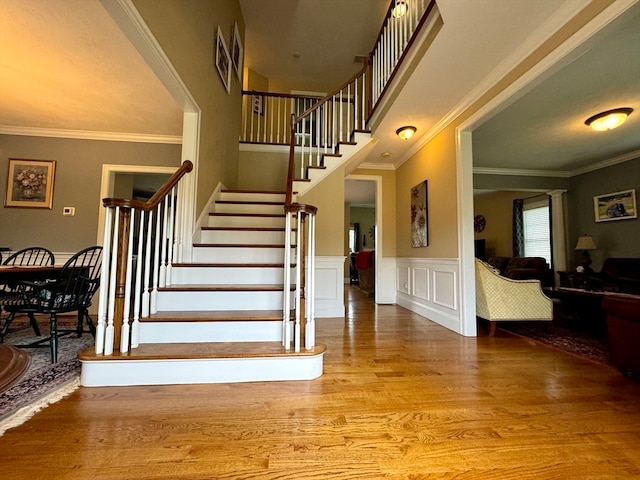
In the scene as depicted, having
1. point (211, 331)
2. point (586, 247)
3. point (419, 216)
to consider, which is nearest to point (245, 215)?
point (211, 331)

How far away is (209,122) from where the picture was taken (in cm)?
320

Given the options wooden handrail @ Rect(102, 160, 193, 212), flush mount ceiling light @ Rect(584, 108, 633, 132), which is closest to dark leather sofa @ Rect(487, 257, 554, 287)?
flush mount ceiling light @ Rect(584, 108, 633, 132)

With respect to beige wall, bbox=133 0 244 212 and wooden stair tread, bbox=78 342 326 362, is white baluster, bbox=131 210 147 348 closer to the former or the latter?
wooden stair tread, bbox=78 342 326 362

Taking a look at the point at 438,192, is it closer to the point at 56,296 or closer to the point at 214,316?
the point at 214,316

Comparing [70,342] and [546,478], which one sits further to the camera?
[70,342]

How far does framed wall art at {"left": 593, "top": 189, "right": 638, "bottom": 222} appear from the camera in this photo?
4.64m

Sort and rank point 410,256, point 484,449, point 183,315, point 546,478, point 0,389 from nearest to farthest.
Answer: point 0,389, point 546,478, point 484,449, point 183,315, point 410,256

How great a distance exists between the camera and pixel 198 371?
178cm

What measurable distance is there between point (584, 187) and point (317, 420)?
675cm

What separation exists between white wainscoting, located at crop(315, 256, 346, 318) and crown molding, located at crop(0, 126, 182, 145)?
2.81 m

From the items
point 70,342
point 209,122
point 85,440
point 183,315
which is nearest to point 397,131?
point 209,122

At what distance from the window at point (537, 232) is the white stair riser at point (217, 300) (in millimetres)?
6437

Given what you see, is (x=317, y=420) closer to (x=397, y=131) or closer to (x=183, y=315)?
(x=183, y=315)

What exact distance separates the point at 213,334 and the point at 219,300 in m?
0.35
